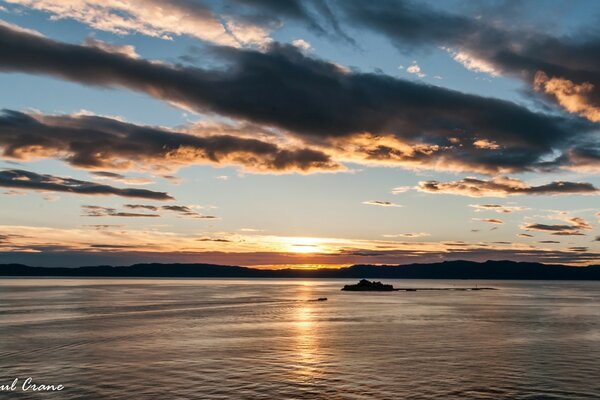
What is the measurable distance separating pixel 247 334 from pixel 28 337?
27505 mm

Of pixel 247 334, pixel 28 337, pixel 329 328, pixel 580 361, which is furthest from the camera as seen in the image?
pixel 329 328

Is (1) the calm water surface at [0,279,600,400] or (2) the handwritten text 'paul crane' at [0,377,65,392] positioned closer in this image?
(2) the handwritten text 'paul crane' at [0,377,65,392]

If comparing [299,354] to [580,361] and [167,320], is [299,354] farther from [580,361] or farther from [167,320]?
[167,320]

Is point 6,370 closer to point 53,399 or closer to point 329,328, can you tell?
point 53,399

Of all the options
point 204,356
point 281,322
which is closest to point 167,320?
point 281,322

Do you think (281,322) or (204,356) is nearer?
(204,356)

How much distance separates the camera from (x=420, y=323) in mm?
89312

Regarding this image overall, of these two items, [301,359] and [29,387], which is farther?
[301,359]

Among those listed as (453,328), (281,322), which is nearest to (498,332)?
(453,328)

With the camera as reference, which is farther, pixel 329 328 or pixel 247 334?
pixel 329 328

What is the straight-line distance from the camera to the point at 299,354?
55.6 m

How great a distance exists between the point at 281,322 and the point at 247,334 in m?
20.3

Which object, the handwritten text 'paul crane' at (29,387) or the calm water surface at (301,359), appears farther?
the calm water surface at (301,359)

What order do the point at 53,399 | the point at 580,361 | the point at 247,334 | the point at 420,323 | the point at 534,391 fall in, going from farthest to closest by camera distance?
1. the point at 420,323
2. the point at 247,334
3. the point at 580,361
4. the point at 534,391
5. the point at 53,399
